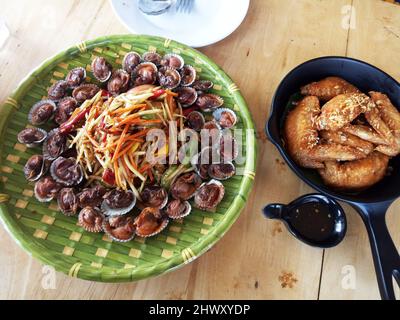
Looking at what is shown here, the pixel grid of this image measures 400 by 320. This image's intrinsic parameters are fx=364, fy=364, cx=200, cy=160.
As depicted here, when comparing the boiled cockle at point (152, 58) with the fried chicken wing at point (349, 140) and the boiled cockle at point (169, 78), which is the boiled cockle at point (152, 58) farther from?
the fried chicken wing at point (349, 140)

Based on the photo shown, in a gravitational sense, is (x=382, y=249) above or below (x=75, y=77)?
below

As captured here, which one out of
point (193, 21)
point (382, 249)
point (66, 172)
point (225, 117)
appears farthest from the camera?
point (193, 21)

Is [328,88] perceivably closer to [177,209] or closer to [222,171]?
[222,171]

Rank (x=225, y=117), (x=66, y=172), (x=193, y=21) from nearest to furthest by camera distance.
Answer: (x=66, y=172) < (x=225, y=117) < (x=193, y=21)

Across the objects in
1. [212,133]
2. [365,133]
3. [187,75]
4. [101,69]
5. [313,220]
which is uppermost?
[101,69]

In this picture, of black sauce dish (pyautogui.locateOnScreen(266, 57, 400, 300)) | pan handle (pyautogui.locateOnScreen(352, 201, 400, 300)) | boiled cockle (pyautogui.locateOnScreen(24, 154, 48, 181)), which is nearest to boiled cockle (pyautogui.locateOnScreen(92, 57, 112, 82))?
boiled cockle (pyautogui.locateOnScreen(24, 154, 48, 181))

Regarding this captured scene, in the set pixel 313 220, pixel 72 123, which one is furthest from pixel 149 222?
pixel 313 220

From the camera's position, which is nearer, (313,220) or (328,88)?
(313,220)

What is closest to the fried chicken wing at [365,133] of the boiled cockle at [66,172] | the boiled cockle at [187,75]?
the boiled cockle at [187,75]
